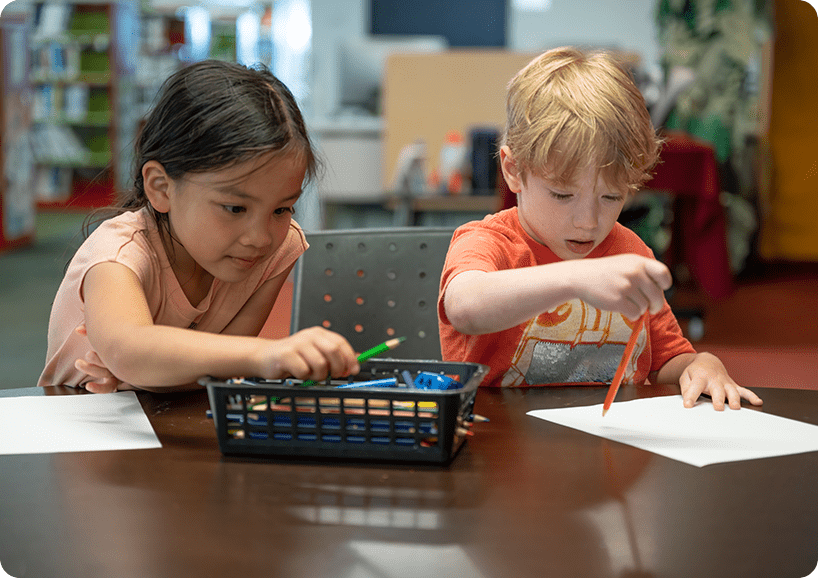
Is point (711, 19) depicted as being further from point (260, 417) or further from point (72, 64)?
point (72, 64)

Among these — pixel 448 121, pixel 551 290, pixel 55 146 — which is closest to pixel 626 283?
pixel 551 290

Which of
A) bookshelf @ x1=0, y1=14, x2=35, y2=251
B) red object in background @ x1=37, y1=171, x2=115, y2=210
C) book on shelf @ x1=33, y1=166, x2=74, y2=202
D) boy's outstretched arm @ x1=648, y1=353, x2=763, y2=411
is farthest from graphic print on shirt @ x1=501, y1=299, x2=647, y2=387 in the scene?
book on shelf @ x1=33, y1=166, x2=74, y2=202

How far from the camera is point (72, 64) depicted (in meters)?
8.18

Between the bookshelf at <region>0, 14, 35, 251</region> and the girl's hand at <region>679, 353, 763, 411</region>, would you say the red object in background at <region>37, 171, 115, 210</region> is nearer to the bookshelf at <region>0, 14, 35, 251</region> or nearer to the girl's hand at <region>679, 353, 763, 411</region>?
the bookshelf at <region>0, 14, 35, 251</region>

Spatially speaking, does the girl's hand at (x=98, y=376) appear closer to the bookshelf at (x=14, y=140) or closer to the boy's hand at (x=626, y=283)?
the boy's hand at (x=626, y=283)

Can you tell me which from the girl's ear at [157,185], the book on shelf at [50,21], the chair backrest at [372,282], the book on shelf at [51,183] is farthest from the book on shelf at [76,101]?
the girl's ear at [157,185]

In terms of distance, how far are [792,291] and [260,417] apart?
15.4 ft

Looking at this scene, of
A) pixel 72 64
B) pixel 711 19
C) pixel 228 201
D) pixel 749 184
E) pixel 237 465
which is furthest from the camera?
pixel 72 64

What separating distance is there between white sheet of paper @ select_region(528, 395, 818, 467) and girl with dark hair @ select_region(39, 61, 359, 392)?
340 mm

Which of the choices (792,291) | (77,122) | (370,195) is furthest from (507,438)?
(77,122)

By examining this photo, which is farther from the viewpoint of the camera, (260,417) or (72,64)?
(72,64)

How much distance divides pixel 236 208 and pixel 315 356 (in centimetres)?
33

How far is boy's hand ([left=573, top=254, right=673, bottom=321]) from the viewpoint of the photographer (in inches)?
25.0

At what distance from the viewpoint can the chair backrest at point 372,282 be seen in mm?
1207
